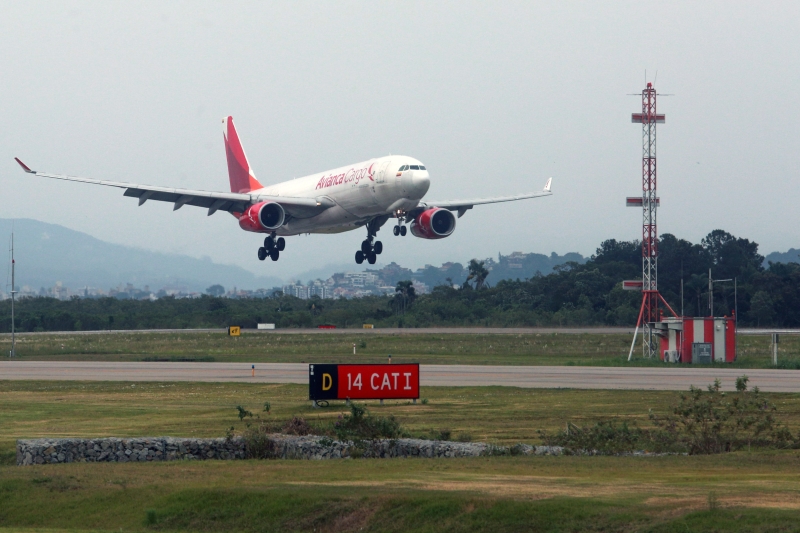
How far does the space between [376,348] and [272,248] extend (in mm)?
14494

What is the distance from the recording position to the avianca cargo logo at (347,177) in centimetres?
5409

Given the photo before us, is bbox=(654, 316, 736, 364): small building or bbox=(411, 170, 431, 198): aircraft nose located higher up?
bbox=(411, 170, 431, 198): aircraft nose

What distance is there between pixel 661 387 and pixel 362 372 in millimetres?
13587

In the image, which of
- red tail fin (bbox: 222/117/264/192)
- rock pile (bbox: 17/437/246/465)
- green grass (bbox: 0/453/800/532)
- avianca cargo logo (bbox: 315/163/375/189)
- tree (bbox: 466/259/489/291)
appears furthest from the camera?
tree (bbox: 466/259/489/291)

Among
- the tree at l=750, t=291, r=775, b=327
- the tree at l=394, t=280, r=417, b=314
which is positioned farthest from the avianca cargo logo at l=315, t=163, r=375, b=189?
the tree at l=394, t=280, r=417, b=314

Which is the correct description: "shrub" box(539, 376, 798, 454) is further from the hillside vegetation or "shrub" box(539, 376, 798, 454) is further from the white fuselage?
the hillside vegetation

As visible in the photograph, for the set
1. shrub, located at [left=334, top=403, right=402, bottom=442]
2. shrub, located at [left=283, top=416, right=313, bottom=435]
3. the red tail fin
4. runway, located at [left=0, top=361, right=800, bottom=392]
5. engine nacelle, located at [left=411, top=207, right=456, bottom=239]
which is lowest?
runway, located at [left=0, top=361, right=800, bottom=392]

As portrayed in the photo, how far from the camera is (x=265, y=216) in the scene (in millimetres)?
59156

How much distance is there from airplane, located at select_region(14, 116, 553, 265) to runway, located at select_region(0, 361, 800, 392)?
813 centimetres

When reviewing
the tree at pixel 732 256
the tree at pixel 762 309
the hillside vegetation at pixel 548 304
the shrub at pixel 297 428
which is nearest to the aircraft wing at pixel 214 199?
the shrub at pixel 297 428

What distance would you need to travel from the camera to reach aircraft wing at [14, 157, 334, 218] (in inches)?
2302

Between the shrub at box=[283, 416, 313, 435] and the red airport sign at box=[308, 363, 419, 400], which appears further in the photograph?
the red airport sign at box=[308, 363, 419, 400]

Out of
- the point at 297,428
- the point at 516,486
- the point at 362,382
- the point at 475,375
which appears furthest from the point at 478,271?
the point at 516,486

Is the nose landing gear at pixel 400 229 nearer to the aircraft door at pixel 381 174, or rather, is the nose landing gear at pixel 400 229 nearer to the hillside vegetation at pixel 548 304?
the aircraft door at pixel 381 174
